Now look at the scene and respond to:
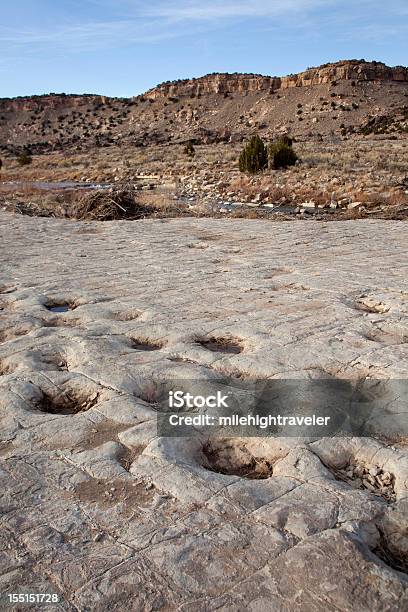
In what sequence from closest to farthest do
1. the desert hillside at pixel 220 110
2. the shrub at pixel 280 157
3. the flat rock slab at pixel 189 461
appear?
the flat rock slab at pixel 189 461
the shrub at pixel 280 157
the desert hillside at pixel 220 110

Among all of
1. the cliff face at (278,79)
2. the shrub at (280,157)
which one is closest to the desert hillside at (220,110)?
the cliff face at (278,79)

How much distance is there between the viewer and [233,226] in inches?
410

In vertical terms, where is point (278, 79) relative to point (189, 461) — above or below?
above

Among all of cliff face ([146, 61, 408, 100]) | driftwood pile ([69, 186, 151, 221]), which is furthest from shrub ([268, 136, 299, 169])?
cliff face ([146, 61, 408, 100])

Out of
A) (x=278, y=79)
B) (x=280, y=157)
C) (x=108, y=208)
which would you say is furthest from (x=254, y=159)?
(x=278, y=79)

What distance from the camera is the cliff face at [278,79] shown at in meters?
56.0

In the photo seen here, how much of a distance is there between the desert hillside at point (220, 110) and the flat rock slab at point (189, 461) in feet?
119

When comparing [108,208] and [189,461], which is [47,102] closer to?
[108,208]

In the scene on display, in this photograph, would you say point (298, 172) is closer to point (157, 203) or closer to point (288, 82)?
point (157, 203)

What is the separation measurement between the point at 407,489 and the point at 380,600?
752mm

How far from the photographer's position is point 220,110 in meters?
57.3

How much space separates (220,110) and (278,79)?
7.61 meters

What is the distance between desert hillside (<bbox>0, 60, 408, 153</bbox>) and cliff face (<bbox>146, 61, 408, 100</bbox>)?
98 mm

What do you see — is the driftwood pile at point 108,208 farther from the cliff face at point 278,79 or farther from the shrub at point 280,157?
the cliff face at point 278,79
